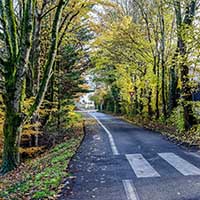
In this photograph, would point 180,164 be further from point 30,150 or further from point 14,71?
point 30,150

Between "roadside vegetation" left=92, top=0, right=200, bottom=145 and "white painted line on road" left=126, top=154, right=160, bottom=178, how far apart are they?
12.2ft

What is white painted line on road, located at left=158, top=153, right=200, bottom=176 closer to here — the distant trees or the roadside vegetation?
the roadside vegetation

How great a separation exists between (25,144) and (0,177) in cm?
698

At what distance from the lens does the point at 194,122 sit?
1563 cm

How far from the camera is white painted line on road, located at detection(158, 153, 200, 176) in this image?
7.54 metres

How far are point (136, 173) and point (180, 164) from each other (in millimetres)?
1515

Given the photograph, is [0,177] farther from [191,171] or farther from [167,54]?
[167,54]

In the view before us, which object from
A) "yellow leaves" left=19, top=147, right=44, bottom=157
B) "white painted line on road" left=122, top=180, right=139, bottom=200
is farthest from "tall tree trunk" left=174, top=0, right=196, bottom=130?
"white painted line on road" left=122, top=180, right=139, bottom=200

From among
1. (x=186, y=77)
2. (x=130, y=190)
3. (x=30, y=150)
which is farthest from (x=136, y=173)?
(x=30, y=150)

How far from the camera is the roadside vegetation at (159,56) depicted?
14914 millimetres

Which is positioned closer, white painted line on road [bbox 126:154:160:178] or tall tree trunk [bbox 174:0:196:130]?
white painted line on road [bbox 126:154:160:178]

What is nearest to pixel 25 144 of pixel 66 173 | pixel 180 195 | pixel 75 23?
pixel 75 23

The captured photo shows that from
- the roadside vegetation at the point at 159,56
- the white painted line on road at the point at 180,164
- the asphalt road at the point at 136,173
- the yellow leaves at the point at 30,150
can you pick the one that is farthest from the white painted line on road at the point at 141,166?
the yellow leaves at the point at 30,150

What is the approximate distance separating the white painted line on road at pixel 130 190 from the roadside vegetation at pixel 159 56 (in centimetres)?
647
